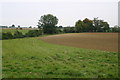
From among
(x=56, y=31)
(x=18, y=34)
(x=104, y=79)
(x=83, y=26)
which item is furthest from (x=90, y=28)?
(x=104, y=79)

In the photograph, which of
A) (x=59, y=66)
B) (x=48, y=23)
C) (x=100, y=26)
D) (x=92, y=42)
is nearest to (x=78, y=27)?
(x=100, y=26)

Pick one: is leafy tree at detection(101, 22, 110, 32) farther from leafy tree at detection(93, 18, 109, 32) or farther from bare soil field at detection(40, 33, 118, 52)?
bare soil field at detection(40, 33, 118, 52)

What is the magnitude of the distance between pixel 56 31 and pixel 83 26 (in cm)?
1224

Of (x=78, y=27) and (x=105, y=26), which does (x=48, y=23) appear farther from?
(x=105, y=26)

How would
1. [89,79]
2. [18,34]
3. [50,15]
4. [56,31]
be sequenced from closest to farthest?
[89,79] → [18,34] → [56,31] → [50,15]

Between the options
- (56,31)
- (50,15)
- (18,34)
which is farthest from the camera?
(50,15)

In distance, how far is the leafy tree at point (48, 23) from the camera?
182 feet

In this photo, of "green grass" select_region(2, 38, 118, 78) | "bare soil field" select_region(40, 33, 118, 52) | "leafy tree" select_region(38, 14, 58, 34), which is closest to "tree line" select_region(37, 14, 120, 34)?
"leafy tree" select_region(38, 14, 58, 34)

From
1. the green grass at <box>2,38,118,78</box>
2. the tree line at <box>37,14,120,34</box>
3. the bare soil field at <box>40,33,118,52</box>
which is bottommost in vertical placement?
the green grass at <box>2,38,118,78</box>

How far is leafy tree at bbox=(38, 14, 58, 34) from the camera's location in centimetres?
5544

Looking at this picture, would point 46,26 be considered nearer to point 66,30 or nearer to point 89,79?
point 66,30

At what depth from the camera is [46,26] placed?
56281 mm

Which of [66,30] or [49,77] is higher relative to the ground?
[66,30]

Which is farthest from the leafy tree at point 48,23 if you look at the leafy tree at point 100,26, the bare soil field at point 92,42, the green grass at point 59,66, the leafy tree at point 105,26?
the green grass at point 59,66
